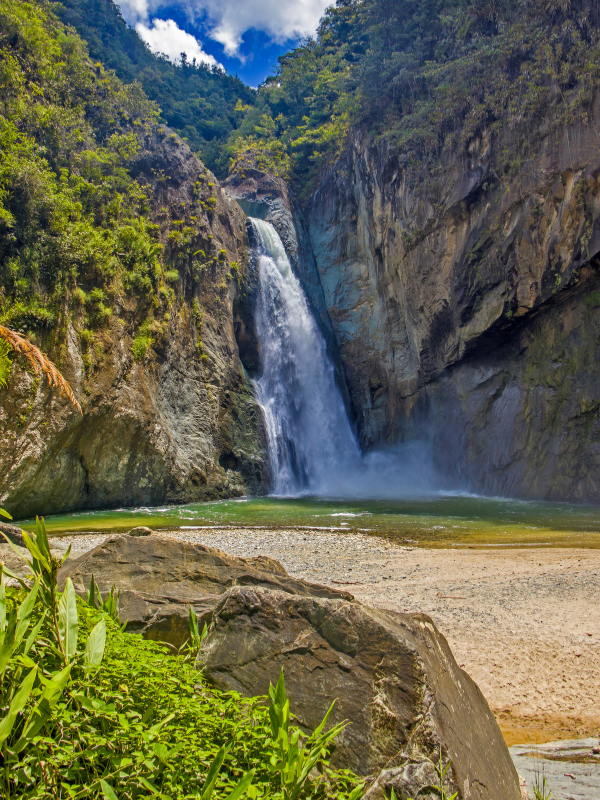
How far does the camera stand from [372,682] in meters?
1.87

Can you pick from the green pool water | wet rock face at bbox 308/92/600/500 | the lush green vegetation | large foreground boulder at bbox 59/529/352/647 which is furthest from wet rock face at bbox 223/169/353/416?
large foreground boulder at bbox 59/529/352/647

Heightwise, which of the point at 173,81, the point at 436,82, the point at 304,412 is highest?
the point at 173,81

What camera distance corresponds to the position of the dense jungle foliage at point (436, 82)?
1847 centimetres

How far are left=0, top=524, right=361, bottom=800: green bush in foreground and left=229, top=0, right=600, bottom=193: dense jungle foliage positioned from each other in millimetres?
21714

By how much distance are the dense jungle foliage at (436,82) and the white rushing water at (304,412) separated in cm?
897

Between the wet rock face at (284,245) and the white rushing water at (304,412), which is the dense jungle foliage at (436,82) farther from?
the white rushing water at (304,412)

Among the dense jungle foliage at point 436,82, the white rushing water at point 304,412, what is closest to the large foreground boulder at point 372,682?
the white rushing water at point 304,412

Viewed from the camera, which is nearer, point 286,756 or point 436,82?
point 286,756

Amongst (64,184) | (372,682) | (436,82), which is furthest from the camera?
(436,82)

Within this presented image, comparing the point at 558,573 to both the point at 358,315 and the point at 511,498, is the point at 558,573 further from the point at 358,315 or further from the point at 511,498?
the point at 358,315

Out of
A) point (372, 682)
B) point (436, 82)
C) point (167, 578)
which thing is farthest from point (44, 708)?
point (436, 82)

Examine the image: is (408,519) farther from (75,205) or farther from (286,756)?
(75,205)

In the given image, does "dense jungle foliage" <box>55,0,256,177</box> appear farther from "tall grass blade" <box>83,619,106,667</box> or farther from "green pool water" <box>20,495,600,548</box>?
"tall grass blade" <box>83,619,106,667</box>

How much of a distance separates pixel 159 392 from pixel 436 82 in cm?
1967
